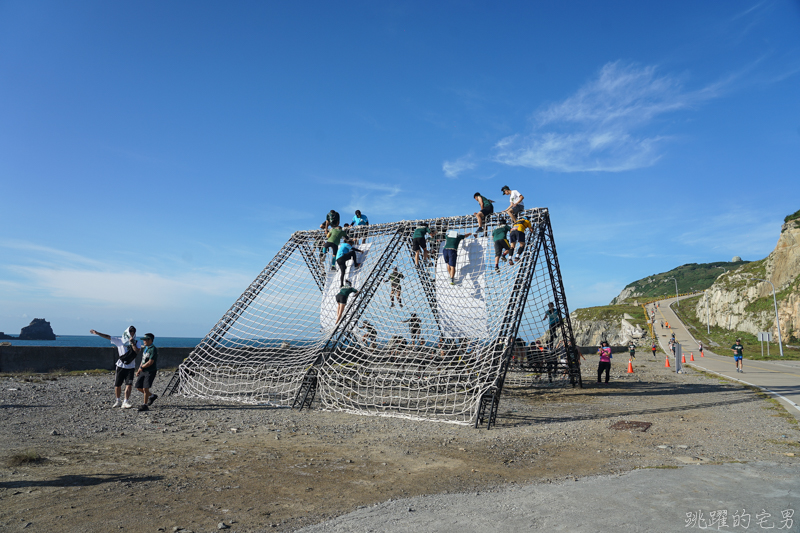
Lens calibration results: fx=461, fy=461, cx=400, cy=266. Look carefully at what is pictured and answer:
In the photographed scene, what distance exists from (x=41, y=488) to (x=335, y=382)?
544 cm

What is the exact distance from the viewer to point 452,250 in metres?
11.1

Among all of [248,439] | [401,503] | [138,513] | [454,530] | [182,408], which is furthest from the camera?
[182,408]

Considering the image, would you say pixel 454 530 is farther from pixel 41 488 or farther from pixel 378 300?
pixel 378 300

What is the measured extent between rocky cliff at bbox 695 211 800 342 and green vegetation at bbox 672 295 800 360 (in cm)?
162

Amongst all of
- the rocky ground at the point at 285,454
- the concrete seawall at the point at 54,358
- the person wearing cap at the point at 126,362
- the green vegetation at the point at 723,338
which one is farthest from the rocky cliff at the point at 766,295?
the person wearing cap at the point at 126,362

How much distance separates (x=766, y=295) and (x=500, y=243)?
179 feet

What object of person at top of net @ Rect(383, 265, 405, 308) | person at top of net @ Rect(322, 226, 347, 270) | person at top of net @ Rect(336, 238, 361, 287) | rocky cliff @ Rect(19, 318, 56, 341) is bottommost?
rocky cliff @ Rect(19, 318, 56, 341)

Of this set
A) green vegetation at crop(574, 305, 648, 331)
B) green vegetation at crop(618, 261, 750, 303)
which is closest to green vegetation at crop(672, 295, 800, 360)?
green vegetation at crop(574, 305, 648, 331)

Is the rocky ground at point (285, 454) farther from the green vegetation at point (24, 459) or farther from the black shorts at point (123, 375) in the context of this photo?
the black shorts at point (123, 375)

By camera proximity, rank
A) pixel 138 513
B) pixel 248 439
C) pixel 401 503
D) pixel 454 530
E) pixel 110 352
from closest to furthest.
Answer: pixel 454 530 < pixel 138 513 < pixel 401 503 < pixel 248 439 < pixel 110 352

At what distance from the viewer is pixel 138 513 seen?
3.90m

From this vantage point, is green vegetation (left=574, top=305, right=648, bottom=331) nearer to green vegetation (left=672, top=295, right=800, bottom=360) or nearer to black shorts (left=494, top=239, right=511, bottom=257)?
green vegetation (left=672, top=295, right=800, bottom=360)

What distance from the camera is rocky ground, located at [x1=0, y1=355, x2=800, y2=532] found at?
4074 mm

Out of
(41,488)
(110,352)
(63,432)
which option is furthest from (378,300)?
(110,352)
